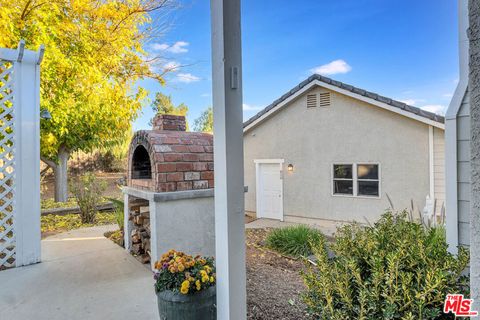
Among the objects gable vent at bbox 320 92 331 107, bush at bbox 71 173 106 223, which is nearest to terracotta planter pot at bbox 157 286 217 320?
bush at bbox 71 173 106 223

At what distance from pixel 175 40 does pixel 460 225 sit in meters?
9.21

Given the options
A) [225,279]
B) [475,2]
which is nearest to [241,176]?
[225,279]

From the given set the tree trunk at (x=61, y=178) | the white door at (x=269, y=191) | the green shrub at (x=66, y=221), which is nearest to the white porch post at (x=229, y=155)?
the green shrub at (x=66, y=221)

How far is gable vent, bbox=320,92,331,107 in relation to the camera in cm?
917

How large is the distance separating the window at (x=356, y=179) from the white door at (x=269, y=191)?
202cm

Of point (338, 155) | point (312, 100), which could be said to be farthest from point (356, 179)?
point (312, 100)

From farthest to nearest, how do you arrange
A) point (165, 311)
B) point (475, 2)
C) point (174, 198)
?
point (174, 198) < point (165, 311) < point (475, 2)

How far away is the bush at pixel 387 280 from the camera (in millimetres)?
1453

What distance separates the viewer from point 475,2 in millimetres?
972

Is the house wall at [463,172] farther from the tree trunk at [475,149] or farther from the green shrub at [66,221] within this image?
the green shrub at [66,221]

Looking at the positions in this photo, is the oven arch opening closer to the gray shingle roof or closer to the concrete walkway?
the concrete walkway

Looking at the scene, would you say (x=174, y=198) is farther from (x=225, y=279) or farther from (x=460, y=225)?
(x=460, y=225)

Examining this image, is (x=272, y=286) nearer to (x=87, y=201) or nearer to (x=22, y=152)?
(x=22, y=152)

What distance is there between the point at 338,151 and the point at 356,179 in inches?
39.2
